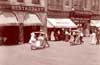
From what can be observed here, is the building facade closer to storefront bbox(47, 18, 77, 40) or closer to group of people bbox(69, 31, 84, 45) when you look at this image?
storefront bbox(47, 18, 77, 40)

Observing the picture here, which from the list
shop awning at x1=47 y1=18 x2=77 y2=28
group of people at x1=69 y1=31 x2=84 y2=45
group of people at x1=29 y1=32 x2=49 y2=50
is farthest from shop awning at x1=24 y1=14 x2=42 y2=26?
group of people at x1=29 y1=32 x2=49 y2=50

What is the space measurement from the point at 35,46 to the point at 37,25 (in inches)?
79.6

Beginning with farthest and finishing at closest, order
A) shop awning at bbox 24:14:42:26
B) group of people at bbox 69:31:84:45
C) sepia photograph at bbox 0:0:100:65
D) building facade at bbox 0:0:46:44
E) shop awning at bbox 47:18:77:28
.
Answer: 1. shop awning at bbox 47:18:77:28
2. shop awning at bbox 24:14:42:26
3. group of people at bbox 69:31:84:45
4. building facade at bbox 0:0:46:44
5. sepia photograph at bbox 0:0:100:65

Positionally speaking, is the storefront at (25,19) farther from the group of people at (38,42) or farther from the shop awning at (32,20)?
the group of people at (38,42)

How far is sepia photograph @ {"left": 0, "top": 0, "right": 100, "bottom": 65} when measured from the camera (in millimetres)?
6570

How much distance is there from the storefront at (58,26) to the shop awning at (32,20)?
0.48 m

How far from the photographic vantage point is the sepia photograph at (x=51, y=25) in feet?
21.6

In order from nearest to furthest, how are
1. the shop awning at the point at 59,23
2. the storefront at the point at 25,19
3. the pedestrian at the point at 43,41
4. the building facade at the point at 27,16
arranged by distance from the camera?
the pedestrian at the point at 43,41 → the storefront at the point at 25,19 → the building facade at the point at 27,16 → the shop awning at the point at 59,23

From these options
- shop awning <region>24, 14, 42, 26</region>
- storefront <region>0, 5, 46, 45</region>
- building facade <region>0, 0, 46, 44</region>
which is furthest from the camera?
shop awning <region>24, 14, 42, 26</region>

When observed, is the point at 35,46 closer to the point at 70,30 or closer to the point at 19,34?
the point at 19,34

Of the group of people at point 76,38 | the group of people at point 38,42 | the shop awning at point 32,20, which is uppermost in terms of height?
the shop awning at point 32,20

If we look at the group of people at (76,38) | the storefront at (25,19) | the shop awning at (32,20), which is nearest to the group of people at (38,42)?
the storefront at (25,19)

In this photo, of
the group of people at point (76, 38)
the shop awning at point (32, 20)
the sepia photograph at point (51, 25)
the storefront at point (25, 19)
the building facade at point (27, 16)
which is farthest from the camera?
the shop awning at point (32, 20)

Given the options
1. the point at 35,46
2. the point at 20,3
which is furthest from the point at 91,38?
the point at 20,3
